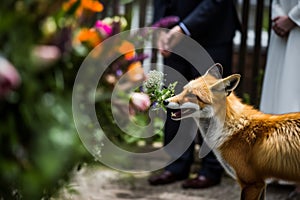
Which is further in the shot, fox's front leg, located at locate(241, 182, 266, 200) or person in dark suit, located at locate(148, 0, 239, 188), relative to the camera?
person in dark suit, located at locate(148, 0, 239, 188)

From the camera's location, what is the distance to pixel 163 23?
4512 millimetres

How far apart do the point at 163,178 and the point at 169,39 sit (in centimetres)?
123

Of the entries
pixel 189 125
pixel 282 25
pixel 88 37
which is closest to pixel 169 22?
pixel 282 25

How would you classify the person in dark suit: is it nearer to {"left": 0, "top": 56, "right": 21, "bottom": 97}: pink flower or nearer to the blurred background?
the blurred background

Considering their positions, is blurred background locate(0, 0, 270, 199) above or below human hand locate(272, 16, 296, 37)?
above

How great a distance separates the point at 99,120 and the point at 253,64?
3.94 metres

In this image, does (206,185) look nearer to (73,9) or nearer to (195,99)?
(195,99)

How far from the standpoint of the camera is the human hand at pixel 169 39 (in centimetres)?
509

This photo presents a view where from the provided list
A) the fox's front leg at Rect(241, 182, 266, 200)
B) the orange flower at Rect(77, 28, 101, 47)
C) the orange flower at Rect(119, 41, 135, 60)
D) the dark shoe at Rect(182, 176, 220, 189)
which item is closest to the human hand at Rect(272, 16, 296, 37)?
the dark shoe at Rect(182, 176, 220, 189)

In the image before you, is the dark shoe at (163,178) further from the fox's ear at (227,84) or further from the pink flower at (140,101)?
the pink flower at (140,101)

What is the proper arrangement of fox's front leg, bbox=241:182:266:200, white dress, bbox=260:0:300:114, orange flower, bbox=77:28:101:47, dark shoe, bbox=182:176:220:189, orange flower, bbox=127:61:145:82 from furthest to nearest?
dark shoe, bbox=182:176:220:189
white dress, bbox=260:0:300:114
fox's front leg, bbox=241:182:266:200
orange flower, bbox=127:61:145:82
orange flower, bbox=77:28:101:47

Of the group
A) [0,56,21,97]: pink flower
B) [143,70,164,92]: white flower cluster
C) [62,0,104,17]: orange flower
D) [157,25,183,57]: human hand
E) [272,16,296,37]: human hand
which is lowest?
[157,25,183,57]: human hand

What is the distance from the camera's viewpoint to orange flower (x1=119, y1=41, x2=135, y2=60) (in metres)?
2.60

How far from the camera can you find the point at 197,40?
534cm
